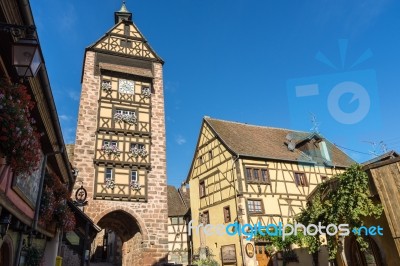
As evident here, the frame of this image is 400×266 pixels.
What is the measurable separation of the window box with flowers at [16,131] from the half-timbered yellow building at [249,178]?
1572 centimetres

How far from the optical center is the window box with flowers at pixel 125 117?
20134mm

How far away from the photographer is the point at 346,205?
1038cm

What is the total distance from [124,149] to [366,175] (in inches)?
532

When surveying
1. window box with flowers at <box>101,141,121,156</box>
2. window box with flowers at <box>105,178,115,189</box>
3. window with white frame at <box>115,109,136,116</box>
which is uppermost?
window with white frame at <box>115,109,136,116</box>

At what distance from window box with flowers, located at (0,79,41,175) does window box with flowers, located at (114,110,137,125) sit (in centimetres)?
1580

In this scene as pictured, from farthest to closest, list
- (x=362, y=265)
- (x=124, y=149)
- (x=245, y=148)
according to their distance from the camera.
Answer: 1. (x=245, y=148)
2. (x=124, y=149)
3. (x=362, y=265)

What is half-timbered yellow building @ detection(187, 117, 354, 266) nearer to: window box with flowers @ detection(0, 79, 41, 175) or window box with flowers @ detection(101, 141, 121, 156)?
window box with flowers @ detection(101, 141, 121, 156)

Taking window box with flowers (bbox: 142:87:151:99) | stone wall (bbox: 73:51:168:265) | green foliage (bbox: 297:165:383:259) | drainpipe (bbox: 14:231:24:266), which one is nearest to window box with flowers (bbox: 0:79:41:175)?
drainpipe (bbox: 14:231:24:266)

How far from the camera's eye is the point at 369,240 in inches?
408

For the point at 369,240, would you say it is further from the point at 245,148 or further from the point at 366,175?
the point at 245,148

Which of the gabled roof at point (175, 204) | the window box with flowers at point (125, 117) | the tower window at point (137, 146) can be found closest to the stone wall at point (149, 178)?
the tower window at point (137, 146)

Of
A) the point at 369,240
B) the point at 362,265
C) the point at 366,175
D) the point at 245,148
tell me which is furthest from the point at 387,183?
the point at 245,148

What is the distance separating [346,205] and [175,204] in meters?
22.5

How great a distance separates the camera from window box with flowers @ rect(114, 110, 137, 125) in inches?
793
